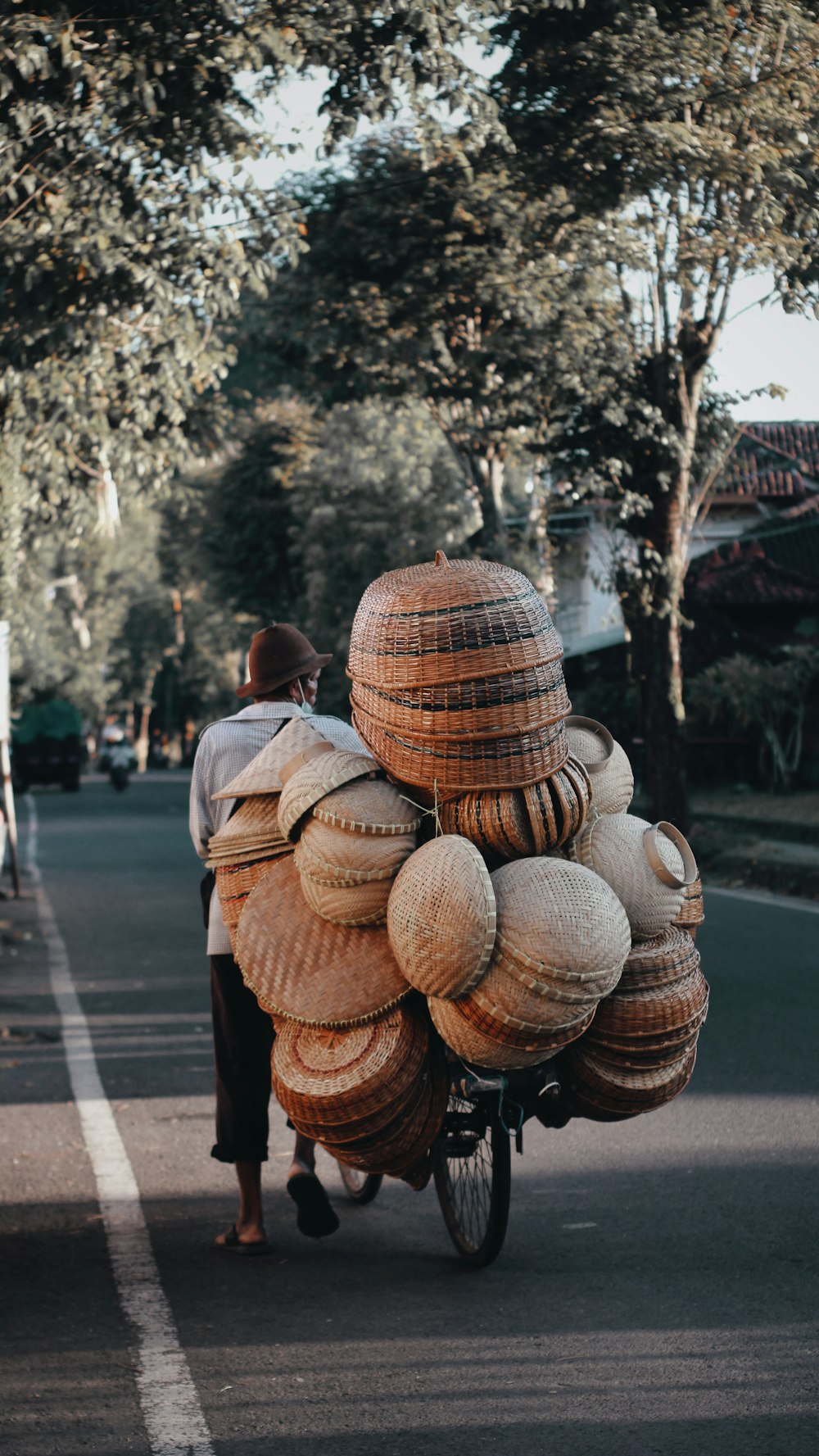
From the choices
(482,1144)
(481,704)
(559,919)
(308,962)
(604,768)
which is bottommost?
(482,1144)

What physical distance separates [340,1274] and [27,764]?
145 ft

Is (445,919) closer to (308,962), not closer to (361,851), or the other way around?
(361,851)

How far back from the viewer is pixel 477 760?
425 centimetres

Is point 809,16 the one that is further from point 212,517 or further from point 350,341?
point 212,517

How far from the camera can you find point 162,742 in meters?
92.2

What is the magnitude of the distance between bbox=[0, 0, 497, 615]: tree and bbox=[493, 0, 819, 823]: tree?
3.88 metres

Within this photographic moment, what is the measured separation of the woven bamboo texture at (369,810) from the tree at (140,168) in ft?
19.6

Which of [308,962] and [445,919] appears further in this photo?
[308,962]

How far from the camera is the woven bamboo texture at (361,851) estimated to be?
4242mm

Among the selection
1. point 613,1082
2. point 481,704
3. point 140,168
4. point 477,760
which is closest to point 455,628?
point 481,704

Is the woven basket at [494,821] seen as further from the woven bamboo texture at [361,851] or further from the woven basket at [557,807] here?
the woven bamboo texture at [361,851]

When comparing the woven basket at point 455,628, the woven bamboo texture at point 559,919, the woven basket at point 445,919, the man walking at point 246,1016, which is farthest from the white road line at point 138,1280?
the woven basket at point 455,628

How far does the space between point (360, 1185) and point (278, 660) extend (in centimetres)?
196

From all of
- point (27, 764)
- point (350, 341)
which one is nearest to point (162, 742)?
point (27, 764)
